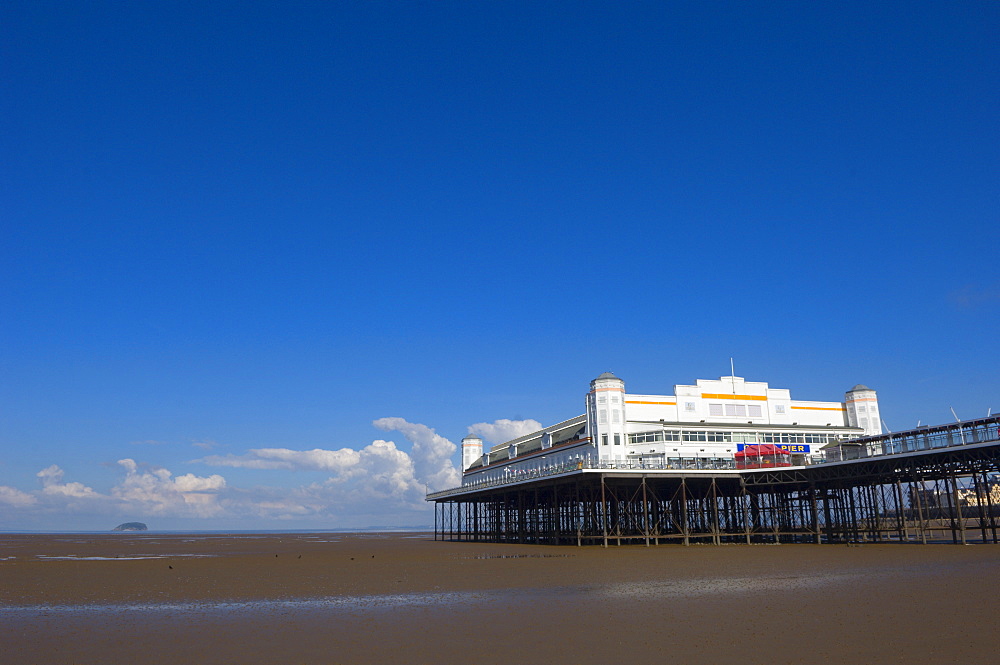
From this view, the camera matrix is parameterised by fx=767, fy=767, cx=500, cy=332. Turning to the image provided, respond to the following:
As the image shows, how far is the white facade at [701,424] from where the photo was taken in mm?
59531

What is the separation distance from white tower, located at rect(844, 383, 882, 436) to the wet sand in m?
35.4

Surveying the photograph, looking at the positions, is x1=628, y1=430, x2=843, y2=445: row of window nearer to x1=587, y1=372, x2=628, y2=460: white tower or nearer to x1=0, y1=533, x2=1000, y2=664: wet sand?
x1=587, y1=372, x2=628, y2=460: white tower

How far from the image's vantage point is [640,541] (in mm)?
58531

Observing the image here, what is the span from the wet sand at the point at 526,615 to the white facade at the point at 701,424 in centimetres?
2739

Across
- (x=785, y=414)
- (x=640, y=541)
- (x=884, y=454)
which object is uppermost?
(x=785, y=414)

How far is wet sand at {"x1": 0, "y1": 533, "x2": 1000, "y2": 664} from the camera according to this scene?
13.7m

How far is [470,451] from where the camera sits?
100438 millimetres

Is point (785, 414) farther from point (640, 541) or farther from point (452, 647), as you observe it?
point (452, 647)

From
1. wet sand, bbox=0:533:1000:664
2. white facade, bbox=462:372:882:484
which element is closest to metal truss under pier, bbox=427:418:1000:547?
white facade, bbox=462:372:882:484

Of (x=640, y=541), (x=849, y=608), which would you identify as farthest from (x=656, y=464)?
(x=849, y=608)

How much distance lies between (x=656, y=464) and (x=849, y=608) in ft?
129

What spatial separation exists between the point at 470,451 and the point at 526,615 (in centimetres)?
8290

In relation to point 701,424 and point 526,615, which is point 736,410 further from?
point 526,615

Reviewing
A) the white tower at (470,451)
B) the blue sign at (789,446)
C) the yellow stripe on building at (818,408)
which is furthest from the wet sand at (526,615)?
the white tower at (470,451)
